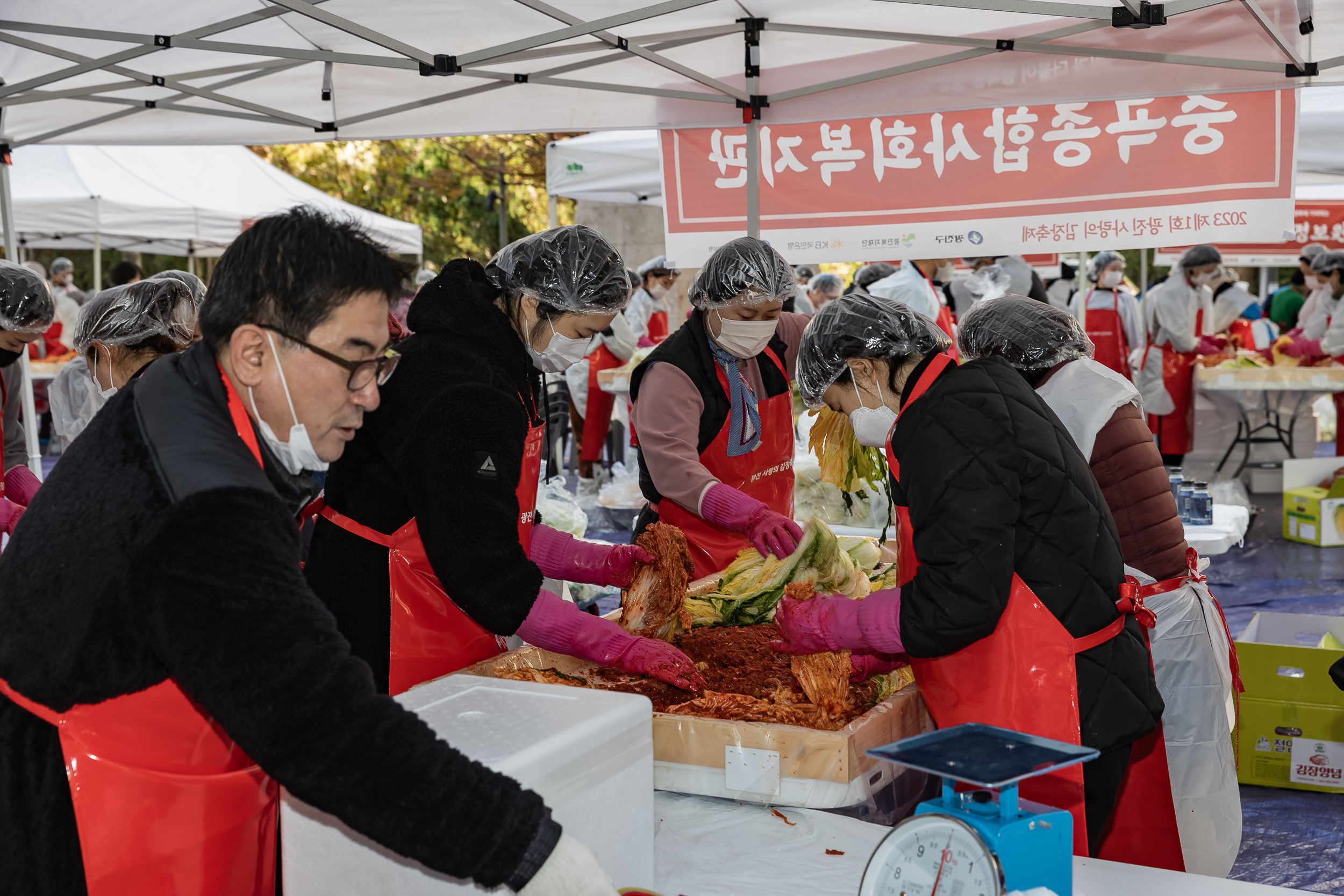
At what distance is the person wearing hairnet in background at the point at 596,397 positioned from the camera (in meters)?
10.4

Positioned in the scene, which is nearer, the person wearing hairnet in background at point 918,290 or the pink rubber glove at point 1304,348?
the person wearing hairnet in background at point 918,290

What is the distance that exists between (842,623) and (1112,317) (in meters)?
9.90

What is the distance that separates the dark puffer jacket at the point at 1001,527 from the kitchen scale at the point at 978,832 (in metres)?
0.69

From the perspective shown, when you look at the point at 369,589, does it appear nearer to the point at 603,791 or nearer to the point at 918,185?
the point at 603,791

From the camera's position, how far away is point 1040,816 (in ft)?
5.01

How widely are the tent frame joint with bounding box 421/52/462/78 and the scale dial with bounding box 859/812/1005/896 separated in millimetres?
3739

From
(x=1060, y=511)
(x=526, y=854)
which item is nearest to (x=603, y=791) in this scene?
(x=526, y=854)

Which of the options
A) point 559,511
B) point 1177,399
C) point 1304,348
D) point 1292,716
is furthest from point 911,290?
point 1304,348

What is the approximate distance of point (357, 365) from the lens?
155 cm

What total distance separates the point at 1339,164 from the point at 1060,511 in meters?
6.76

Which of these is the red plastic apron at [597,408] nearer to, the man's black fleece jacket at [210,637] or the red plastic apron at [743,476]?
the red plastic apron at [743,476]

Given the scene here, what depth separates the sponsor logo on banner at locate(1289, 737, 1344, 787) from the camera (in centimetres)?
443

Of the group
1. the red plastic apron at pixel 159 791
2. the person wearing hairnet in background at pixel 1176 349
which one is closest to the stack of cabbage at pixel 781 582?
the red plastic apron at pixel 159 791

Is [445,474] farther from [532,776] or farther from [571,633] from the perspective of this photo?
[532,776]
